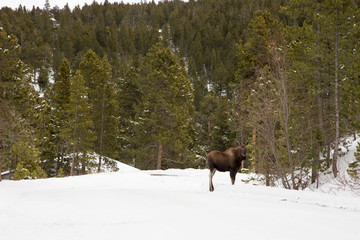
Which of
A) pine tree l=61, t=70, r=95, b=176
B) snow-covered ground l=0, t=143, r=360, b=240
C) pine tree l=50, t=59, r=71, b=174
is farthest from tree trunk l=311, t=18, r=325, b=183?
pine tree l=50, t=59, r=71, b=174

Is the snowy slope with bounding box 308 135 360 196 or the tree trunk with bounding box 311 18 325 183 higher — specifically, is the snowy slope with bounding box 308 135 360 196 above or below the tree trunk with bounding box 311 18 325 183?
below

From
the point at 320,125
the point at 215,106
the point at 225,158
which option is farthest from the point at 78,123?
the point at 320,125

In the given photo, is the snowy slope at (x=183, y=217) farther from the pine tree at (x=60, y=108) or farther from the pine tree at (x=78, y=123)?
the pine tree at (x=60, y=108)

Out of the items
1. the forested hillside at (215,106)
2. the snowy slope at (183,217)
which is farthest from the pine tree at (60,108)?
the snowy slope at (183,217)

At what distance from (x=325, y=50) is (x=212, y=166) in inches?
331

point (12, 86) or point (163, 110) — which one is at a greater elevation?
point (12, 86)

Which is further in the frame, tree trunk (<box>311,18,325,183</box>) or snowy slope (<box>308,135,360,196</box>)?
tree trunk (<box>311,18,325,183</box>)

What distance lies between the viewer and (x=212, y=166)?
994 centimetres

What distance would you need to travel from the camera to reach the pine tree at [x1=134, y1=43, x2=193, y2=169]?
2522 cm

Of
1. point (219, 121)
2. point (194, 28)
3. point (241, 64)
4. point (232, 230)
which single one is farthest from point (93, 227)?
point (194, 28)

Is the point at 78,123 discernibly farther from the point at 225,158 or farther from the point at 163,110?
the point at 225,158

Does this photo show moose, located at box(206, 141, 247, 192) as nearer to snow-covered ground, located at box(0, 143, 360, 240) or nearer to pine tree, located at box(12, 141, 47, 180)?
snow-covered ground, located at box(0, 143, 360, 240)

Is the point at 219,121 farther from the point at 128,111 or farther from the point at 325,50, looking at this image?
the point at 325,50

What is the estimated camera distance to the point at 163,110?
2609cm
